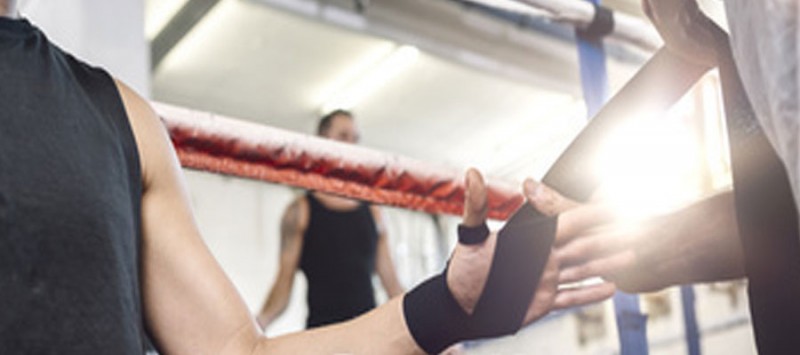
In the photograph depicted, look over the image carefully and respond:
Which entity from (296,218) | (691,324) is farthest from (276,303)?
(691,324)

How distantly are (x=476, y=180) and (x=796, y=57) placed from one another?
0.23 m

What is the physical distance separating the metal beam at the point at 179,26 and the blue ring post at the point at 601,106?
2682 millimetres

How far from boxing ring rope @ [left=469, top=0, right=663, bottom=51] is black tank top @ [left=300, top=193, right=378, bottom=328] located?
3.57 ft

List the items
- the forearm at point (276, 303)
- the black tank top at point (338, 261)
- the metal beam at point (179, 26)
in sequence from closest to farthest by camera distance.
→ the black tank top at point (338, 261), the forearm at point (276, 303), the metal beam at point (179, 26)

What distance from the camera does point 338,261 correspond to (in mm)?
2312

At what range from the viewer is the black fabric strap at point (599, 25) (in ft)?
4.39

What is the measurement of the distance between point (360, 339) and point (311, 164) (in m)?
0.51

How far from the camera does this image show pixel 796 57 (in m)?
0.33

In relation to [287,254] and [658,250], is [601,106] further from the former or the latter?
[287,254]

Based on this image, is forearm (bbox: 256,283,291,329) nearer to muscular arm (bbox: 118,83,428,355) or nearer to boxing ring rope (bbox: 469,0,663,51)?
boxing ring rope (bbox: 469,0,663,51)

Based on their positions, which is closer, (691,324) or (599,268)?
(599,268)

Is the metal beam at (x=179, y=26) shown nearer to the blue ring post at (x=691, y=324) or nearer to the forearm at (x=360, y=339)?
the blue ring post at (x=691, y=324)

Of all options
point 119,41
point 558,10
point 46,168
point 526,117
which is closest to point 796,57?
point 46,168

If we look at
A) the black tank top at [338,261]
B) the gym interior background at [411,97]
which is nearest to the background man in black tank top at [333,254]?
the black tank top at [338,261]
